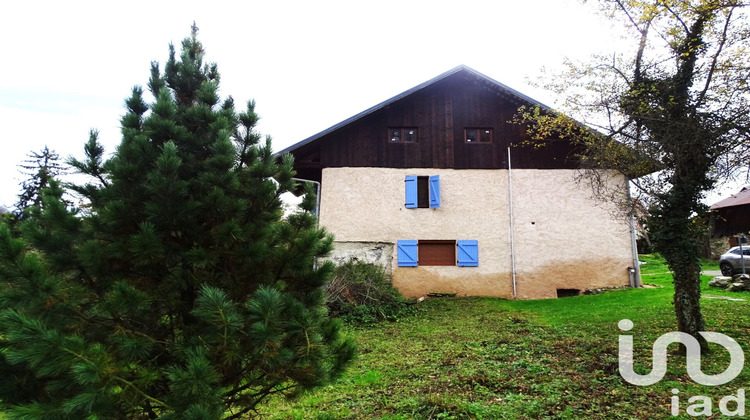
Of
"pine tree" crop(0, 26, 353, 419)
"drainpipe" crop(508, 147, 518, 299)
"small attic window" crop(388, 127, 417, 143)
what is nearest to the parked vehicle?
"drainpipe" crop(508, 147, 518, 299)

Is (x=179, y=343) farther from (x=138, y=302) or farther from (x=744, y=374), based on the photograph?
(x=744, y=374)

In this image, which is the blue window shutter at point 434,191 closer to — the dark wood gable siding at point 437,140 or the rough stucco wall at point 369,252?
the dark wood gable siding at point 437,140

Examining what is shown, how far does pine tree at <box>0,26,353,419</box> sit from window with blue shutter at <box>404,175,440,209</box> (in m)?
10.7

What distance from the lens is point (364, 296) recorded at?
1162 centimetres

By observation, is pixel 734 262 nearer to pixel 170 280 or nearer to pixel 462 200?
pixel 462 200

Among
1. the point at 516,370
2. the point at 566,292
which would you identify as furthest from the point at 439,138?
the point at 516,370

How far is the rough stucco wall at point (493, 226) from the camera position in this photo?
1320 cm

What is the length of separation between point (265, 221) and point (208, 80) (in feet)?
3.90

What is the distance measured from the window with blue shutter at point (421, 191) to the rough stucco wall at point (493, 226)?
6.8 inches

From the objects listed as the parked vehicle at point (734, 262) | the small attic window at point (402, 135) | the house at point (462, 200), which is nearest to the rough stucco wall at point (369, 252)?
the house at point (462, 200)

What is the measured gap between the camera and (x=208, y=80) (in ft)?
9.78

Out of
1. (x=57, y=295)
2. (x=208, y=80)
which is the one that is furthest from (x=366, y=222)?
(x=57, y=295)

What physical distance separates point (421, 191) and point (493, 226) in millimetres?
2683
